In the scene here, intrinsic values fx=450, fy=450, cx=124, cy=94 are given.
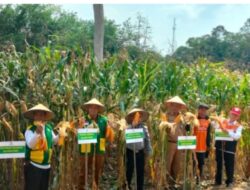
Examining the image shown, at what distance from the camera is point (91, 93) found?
643 cm

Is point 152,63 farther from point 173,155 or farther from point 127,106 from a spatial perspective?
point 173,155

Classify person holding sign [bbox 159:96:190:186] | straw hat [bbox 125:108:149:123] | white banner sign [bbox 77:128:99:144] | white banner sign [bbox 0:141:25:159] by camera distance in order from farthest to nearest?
1. person holding sign [bbox 159:96:190:186]
2. straw hat [bbox 125:108:149:123]
3. white banner sign [bbox 77:128:99:144]
4. white banner sign [bbox 0:141:25:159]

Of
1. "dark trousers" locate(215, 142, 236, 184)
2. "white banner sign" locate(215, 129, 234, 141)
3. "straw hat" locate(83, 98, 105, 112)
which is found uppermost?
"straw hat" locate(83, 98, 105, 112)

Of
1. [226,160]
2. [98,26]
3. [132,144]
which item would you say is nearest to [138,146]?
[132,144]

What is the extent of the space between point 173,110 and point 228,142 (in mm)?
1391

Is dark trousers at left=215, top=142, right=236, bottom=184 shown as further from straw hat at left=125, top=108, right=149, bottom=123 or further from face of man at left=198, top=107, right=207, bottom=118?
straw hat at left=125, top=108, right=149, bottom=123

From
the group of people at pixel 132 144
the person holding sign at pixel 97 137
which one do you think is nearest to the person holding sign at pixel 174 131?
the group of people at pixel 132 144

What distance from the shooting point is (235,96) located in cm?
866

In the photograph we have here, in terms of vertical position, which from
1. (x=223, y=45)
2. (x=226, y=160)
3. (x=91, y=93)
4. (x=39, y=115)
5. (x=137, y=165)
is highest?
(x=223, y=45)

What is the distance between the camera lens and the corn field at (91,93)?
5.78 metres

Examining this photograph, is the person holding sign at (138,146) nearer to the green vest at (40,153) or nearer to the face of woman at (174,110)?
the face of woman at (174,110)

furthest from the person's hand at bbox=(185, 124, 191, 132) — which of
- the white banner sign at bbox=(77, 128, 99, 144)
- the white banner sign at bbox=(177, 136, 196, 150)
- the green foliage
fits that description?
the green foliage

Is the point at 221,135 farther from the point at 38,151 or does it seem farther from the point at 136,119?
the point at 38,151

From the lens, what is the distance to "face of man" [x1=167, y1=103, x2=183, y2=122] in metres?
6.72
